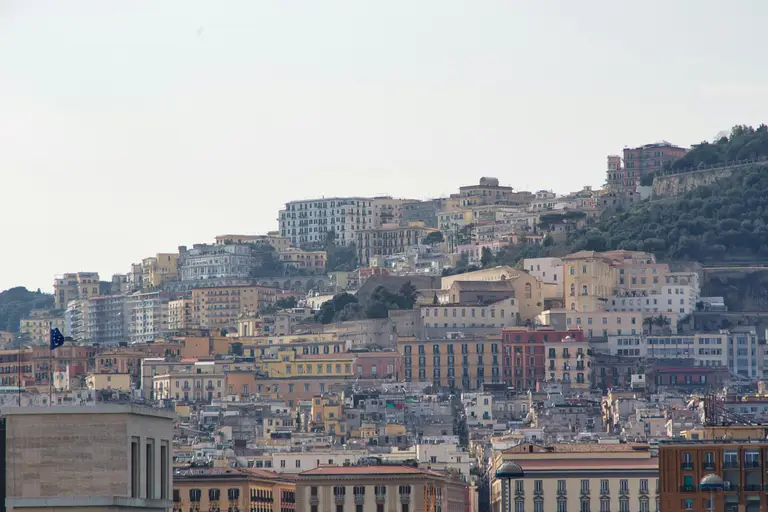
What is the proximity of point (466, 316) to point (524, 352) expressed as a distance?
282 inches

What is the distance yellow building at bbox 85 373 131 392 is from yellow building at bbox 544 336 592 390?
2715 cm

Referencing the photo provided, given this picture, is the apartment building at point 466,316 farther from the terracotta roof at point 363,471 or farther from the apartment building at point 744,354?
the terracotta roof at point 363,471

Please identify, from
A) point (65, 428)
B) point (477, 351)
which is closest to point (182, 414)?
point (477, 351)

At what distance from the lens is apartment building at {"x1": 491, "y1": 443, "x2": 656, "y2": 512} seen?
11506 cm

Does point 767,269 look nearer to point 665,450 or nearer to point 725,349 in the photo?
point 725,349

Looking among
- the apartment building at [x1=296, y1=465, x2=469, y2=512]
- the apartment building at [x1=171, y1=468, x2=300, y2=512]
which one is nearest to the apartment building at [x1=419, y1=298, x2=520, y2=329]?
the apartment building at [x1=171, y1=468, x2=300, y2=512]

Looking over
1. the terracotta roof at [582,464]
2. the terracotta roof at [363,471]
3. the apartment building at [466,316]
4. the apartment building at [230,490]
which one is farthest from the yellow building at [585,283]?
the terracotta roof at [363,471]

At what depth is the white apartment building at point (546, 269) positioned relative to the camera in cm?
18150

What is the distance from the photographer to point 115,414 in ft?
170

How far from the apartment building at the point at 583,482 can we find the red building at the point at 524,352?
49.6 meters

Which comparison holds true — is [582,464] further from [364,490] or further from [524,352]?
[524,352]

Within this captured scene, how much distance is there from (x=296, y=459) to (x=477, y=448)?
1471 centimetres

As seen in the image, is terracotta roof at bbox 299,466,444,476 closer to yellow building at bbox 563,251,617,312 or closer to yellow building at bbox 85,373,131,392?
yellow building at bbox 85,373,131,392

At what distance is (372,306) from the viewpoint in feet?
596
